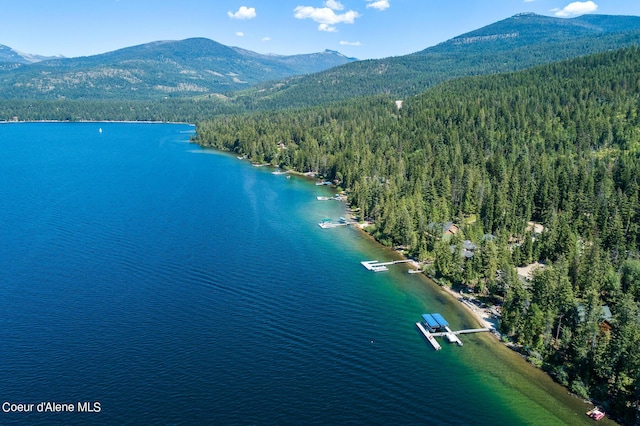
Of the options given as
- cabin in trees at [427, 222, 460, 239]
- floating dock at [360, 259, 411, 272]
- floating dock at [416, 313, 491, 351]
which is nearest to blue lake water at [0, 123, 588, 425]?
floating dock at [416, 313, 491, 351]

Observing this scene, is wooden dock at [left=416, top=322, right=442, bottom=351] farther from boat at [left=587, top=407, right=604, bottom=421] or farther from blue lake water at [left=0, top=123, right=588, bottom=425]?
boat at [left=587, top=407, right=604, bottom=421]

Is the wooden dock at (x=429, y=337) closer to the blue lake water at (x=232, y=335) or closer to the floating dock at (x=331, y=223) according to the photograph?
the blue lake water at (x=232, y=335)

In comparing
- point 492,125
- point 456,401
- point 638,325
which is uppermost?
point 492,125

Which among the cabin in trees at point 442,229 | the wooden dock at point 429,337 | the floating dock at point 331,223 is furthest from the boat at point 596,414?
the floating dock at point 331,223

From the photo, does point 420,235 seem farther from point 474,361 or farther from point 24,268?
point 24,268

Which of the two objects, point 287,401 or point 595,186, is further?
point 595,186

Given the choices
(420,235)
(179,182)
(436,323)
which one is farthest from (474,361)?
(179,182)
